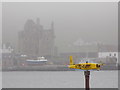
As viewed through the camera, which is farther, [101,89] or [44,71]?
[44,71]

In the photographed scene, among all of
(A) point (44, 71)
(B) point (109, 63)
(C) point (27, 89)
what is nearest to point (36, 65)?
(A) point (44, 71)

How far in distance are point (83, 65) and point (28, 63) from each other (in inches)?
3947

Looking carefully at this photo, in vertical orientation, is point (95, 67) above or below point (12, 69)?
above

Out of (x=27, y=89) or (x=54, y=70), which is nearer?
(x=27, y=89)

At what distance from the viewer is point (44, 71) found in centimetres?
11494

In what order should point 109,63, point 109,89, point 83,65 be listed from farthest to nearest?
point 109,63 < point 109,89 < point 83,65

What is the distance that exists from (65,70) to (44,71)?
720cm

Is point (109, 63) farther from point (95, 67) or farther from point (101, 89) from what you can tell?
point (95, 67)

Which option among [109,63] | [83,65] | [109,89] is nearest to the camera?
[83,65]

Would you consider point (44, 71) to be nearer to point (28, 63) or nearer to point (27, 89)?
point (28, 63)

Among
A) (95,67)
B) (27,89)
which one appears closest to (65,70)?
(27,89)

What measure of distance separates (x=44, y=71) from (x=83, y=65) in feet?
320

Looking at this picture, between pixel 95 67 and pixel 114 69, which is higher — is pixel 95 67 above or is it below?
above

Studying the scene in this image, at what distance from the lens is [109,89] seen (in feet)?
144
